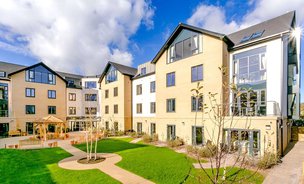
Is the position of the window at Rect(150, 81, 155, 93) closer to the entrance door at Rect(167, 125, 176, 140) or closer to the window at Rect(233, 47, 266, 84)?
the entrance door at Rect(167, 125, 176, 140)

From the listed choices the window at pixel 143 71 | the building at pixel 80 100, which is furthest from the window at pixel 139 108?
the building at pixel 80 100

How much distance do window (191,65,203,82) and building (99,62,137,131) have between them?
43.8ft

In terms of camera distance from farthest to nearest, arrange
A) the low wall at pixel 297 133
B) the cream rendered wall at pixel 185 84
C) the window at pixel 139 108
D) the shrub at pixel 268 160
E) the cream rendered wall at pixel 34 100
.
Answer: the cream rendered wall at pixel 34 100 → the window at pixel 139 108 → the low wall at pixel 297 133 → the cream rendered wall at pixel 185 84 → the shrub at pixel 268 160

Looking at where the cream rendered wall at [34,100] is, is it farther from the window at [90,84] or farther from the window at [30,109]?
the window at [90,84]

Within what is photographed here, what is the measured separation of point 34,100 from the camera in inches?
1228

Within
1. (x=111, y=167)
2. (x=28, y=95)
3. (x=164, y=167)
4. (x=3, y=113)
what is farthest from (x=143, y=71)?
(x=3, y=113)

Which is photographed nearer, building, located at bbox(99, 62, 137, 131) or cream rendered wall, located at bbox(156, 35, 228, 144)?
cream rendered wall, located at bbox(156, 35, 228, 144)

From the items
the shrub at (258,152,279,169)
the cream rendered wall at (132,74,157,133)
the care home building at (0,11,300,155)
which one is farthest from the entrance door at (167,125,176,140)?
the shrub at (258,152,279,169)

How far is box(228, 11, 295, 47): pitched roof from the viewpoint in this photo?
48.6ft

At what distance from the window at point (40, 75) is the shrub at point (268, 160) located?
34882 mm

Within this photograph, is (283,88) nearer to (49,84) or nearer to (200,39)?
(200,39)

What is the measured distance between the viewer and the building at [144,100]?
82.9ft

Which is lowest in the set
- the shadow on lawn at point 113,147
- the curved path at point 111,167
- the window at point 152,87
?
the shadow on lawn at point 113,147

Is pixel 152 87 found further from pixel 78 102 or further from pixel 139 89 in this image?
pixel 78 102
